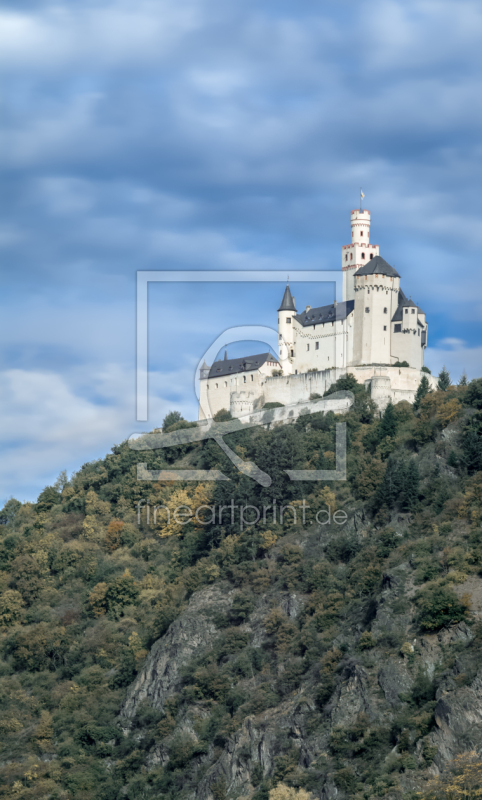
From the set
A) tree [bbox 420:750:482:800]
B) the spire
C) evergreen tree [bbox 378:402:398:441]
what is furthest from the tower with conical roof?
tree [bbox 420:750:482:800]

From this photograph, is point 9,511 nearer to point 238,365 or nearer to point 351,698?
point 238,365

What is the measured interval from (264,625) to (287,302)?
3898cm

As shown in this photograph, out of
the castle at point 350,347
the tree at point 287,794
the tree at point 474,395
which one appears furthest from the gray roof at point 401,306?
the tree at point 287,794

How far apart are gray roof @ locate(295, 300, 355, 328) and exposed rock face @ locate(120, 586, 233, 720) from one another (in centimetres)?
3029

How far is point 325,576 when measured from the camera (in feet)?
240

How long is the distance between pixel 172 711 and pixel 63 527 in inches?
1053

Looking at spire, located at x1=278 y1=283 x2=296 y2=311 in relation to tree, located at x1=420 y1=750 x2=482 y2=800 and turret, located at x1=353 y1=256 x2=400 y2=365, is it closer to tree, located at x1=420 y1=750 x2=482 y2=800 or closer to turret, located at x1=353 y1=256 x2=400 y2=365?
turret, located at x1=353 y1=256 x2=400 y2=365

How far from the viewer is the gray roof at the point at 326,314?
9912 cm

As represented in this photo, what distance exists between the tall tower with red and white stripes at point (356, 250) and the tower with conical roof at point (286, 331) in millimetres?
5490

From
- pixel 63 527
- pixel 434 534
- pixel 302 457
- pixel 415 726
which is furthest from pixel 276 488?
pixel 415 726

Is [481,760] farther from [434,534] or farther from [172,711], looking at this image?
[172,711]

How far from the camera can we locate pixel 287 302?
105 metres

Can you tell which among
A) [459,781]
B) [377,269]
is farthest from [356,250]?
[459,781]

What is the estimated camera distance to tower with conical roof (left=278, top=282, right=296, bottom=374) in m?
102
